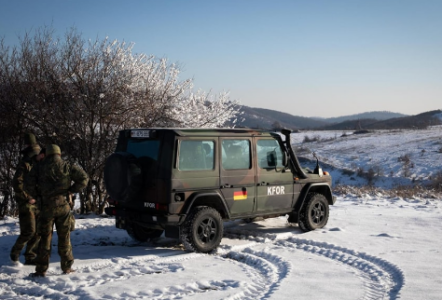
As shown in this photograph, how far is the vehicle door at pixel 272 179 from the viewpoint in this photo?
8.41 meters

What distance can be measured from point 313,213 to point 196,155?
125 inches

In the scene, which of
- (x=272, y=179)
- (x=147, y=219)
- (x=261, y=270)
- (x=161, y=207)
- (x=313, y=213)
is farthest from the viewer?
(x=313, y=213)

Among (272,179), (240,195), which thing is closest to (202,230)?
(240,195)

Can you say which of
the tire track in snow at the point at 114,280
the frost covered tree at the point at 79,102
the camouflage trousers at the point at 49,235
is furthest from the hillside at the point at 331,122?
the camouflage trousers at the point at 49,235

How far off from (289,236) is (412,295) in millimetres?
3508

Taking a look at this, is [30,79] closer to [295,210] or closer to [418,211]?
[295,210]

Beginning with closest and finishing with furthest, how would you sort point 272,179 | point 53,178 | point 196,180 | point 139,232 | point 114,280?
point 114,280 < point 53,178 < point 196,180 < point 139,232 < point 272,179

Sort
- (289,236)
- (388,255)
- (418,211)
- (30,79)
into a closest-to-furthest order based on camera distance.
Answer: (388,255) < (289,236) < (30,79) < (418,211)

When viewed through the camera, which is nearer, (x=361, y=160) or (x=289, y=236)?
(x=289, y=236)

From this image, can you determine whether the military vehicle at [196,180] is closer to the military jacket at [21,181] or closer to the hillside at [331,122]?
the military jacket at [21,181]

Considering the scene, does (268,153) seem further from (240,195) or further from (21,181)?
(21,181)

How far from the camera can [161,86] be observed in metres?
13.6

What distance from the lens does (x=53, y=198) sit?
20.5ft

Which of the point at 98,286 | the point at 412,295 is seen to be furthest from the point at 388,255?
the point at 98,286
